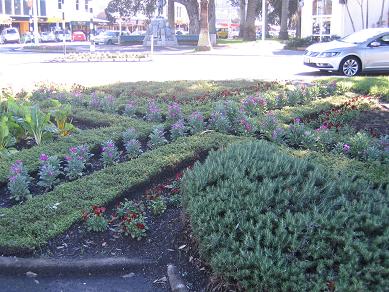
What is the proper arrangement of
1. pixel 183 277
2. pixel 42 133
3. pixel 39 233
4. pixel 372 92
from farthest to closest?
pixel 372 92 → pixel 42 133 → pixel 39 233 → pixel 183 277

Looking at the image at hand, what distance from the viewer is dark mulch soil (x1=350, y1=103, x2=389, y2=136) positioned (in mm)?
7447

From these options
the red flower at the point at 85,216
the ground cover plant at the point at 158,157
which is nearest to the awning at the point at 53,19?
the ground cover plant at the point at 158,157

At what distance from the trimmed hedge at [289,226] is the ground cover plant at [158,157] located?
1 centimetres

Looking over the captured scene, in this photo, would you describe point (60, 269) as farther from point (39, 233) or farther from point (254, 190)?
point (254, 190)

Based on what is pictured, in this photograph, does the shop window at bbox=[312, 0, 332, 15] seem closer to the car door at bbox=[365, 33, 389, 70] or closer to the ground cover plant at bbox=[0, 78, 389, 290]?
the car door at bbox=[365, 33, 389, 70]

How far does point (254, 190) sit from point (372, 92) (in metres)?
7.74

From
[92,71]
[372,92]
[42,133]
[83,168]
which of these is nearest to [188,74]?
[92,71]

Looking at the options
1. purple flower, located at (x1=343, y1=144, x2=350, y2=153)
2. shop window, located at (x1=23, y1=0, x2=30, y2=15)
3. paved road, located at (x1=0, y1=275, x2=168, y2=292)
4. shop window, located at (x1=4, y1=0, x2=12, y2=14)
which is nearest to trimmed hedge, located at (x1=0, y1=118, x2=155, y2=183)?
paved road, located at (x1=0, y1=275, x2=168, y2=292)

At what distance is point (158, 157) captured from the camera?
19.1ft

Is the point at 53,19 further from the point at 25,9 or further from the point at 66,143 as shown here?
the point at 66,143

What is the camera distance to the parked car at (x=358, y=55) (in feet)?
51.5

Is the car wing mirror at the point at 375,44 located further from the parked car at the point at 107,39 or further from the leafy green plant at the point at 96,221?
the parked car at the point at 107,39

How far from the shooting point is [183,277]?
3760mm

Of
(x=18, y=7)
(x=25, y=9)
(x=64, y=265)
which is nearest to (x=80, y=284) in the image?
(x=64, y=265)
